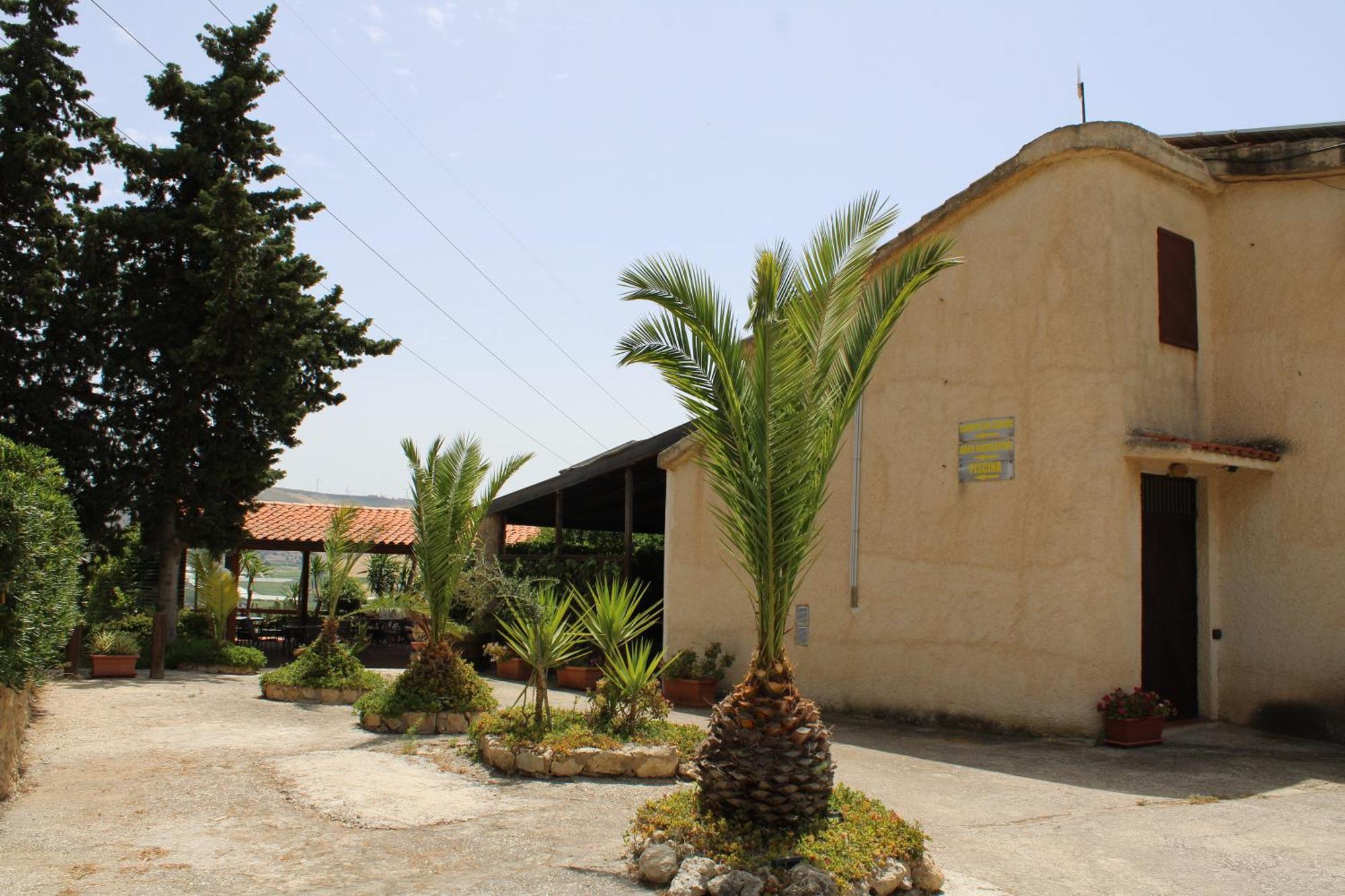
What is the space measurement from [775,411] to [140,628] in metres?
15.7

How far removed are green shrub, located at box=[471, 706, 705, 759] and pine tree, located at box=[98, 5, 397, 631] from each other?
10.4m

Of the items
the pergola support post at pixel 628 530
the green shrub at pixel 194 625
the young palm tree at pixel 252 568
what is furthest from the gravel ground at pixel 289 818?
the young palm tree at pixel 252 568

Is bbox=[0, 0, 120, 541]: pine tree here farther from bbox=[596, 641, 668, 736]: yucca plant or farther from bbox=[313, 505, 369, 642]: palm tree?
bbox=[596, 641, 668, 736]: yucca plant

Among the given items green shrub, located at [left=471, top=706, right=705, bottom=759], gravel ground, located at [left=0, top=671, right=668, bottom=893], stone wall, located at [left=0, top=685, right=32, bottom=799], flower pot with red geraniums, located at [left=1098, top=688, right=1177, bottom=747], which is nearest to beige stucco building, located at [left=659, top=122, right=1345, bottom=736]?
flower pot with red geraniums, located at [left=1098, top=688, right=1177, bottom=747]

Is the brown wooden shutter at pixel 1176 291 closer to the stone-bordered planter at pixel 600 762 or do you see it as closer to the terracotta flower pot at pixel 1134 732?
the terracotta flower pot at pixel 1134 732

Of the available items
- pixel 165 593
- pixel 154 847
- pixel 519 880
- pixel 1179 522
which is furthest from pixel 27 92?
pixel 1179 522

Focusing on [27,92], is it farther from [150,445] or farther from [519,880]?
[519,880]

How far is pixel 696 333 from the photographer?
20.6 feet

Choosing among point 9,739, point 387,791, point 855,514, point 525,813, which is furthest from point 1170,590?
point 9,739

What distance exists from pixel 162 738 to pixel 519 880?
6.46m

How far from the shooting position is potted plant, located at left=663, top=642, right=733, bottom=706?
13586 millimetres

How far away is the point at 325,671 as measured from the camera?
1374cm

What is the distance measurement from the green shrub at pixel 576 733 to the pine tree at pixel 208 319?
10.4m

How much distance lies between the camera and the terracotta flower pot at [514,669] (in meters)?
17.1
